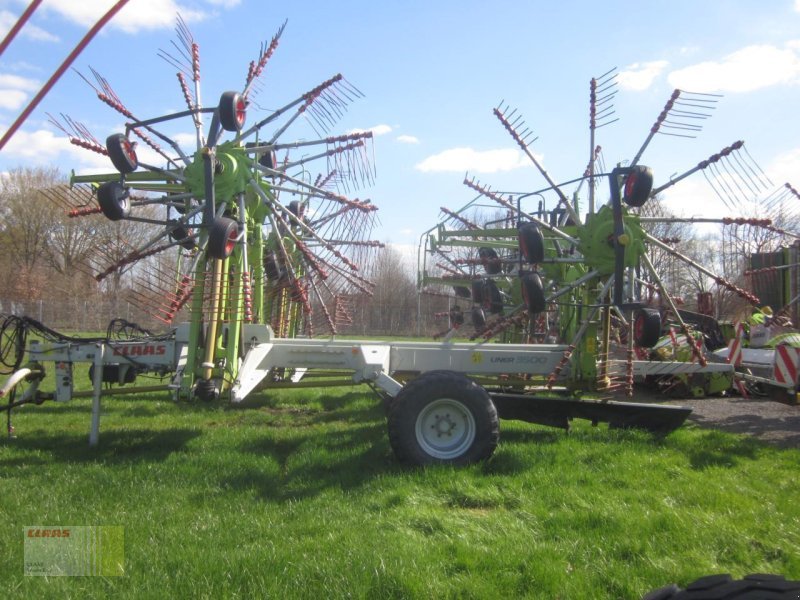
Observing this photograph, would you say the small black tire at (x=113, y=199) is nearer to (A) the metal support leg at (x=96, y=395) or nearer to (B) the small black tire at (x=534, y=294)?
(A) the metal support leg at (x=96, y=395)

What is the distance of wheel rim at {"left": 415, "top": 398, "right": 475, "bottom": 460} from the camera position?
18.3 feet

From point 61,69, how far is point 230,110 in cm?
436

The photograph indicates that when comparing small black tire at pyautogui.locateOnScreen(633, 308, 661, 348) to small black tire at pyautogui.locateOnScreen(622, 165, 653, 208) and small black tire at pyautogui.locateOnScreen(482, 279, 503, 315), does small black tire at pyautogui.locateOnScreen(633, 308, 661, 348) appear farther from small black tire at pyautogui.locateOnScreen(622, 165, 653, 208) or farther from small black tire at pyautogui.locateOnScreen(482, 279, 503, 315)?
small black tire at pyautogui.locateOnScreen(482, 279, 503, 315)

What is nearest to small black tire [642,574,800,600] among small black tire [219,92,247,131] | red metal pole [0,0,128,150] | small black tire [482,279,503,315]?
Answer: red metal pole [0,0,128,150]

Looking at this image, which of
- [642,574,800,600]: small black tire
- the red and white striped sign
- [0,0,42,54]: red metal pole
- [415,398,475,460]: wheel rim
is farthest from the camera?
the red and white striped sign

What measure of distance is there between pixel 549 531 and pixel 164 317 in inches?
164

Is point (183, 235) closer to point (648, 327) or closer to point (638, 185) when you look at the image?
point (638, 185)

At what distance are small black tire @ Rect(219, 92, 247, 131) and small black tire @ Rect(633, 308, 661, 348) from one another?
4.39 m

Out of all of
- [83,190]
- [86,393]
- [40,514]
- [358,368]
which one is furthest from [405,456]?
[83,190]

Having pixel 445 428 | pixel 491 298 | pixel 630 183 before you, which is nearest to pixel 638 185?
pixel 630 183

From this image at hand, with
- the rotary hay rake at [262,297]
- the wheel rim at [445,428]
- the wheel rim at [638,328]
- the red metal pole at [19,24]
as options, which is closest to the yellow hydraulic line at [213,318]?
the rotary hay rake at [262,297]

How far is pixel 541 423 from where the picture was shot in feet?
22.2

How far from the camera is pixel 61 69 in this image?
176cm

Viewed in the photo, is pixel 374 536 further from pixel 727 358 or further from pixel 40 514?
pixel 727 358
